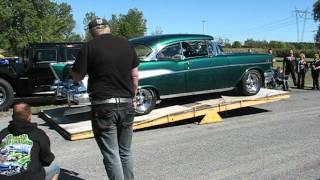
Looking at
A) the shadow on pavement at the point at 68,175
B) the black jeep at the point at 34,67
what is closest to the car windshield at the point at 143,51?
the shadow on pavement at the point at 68,175

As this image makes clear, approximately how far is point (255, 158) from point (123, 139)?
2.69 meters

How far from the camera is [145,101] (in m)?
9.92

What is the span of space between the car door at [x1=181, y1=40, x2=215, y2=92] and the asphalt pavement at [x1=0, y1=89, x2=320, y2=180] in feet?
2.74

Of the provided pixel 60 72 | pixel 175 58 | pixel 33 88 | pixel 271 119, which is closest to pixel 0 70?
pixel 33 88

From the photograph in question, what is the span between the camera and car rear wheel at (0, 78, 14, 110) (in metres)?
12.5

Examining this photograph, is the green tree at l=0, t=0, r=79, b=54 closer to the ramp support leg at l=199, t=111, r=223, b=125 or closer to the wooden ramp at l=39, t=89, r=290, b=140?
the wooden ramp at l=39, t=89, r=290, b=140

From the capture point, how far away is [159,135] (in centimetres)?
920

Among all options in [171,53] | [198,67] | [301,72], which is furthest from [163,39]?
[301,72]

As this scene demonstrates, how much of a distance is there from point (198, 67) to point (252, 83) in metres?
1.70

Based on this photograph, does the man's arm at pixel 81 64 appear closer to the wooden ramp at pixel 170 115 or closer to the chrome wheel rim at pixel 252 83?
the wooden ramp at pixel 170 115

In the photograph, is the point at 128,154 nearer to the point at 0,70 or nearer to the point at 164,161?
the point at 164,161

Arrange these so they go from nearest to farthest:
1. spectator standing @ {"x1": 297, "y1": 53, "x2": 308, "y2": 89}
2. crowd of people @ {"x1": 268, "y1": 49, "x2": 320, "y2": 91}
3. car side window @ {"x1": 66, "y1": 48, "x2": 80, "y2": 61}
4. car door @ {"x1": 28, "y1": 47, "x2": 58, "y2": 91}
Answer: car door @ {"x1": 28, "y1": 47, "x2": 58, "y2": 91} < car side window @ {"x1": 66, "y1": 48, "x2": 80, "y2": 61} < crowd of people @ {"x1": 268, "y1": 49, "x2": 320, "y2": 91} < spectator standing @ {"x1": 297, "y1": 53, "x2": 308, "y2": 89}

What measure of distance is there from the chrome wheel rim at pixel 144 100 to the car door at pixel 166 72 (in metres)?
0.17

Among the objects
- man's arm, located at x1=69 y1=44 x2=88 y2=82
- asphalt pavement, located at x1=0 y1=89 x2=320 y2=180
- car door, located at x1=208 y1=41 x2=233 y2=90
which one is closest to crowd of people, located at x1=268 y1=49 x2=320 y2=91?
asphalt pavement, located at x1=0 y1=89 x2=320 y2=180
